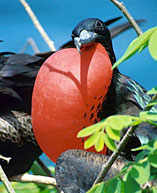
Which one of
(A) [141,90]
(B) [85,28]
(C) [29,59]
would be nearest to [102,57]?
(B) [85,28]

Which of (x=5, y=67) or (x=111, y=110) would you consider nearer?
(x=111, y=110)

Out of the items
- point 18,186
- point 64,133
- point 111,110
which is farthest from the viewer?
point 18,186

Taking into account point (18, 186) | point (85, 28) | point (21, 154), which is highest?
point (85, 28)

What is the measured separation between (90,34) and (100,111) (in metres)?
0.23

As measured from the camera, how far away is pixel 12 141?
1.80 m

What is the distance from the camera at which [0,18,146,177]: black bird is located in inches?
70.6

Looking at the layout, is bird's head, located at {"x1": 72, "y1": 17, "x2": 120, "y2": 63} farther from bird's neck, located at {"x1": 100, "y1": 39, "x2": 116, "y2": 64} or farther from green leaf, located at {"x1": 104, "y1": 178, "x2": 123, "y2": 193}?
green leaf, located at {"x1": 104, "y1": 178, "x2": 123, "y2": 193}

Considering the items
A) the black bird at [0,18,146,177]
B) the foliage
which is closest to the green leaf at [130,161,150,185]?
the foliage

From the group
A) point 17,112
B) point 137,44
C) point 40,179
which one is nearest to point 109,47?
point 40,179

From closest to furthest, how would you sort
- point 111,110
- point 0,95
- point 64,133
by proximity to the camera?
point 64,133 → point 111,110 → point 0,95

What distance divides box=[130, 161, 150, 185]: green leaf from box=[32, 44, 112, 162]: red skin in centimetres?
68

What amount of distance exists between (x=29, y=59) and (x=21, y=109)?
217 millimetres

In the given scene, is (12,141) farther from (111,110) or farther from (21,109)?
(111,110)

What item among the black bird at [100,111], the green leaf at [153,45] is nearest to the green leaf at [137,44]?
the green leaf at [153,45]
